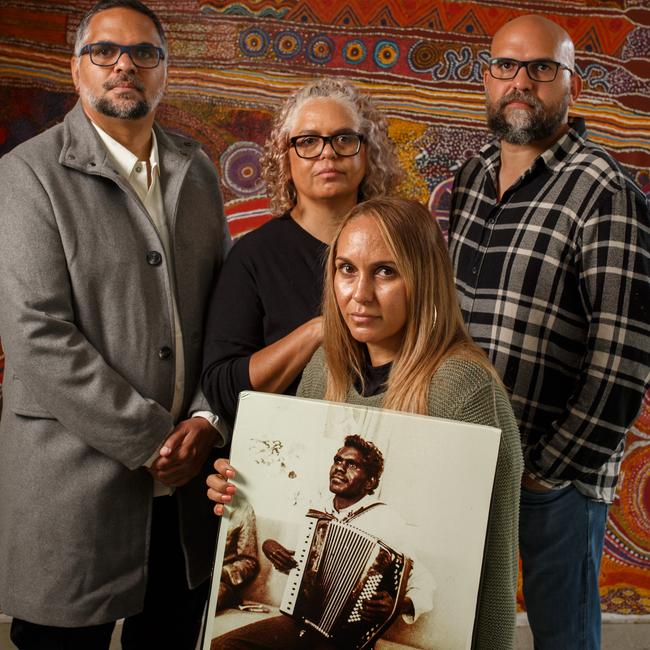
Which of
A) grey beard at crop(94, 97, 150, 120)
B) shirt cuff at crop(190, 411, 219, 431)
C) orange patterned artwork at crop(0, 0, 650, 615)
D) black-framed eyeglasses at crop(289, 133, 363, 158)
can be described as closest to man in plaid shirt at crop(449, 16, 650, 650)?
black-framed eyeglasses at crop(289, 133, 363, 158)

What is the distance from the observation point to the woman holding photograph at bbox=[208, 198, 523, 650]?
1.22 meters

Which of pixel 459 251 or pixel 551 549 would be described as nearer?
→ pixel 551 549

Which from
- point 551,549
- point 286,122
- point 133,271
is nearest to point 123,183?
point 133,271

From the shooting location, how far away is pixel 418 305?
129cm

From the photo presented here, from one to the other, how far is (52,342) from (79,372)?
0.28 feet

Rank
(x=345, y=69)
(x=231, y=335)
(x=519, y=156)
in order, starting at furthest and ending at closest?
(x=345, y=69), (x=519, y=156), (x=231, y=335)

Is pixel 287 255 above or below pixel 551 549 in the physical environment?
above

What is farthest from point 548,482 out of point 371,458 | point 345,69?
point 345,69

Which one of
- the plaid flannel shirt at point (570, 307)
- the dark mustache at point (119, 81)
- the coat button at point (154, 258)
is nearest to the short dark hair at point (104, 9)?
the dark mustache at point (119, 81)

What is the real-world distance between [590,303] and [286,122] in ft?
2.81

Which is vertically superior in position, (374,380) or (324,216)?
(324,216)

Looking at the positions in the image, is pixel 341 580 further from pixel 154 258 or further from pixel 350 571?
pixel 154 258

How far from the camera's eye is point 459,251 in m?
1.99

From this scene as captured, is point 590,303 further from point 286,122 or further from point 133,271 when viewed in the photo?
point 133,271
